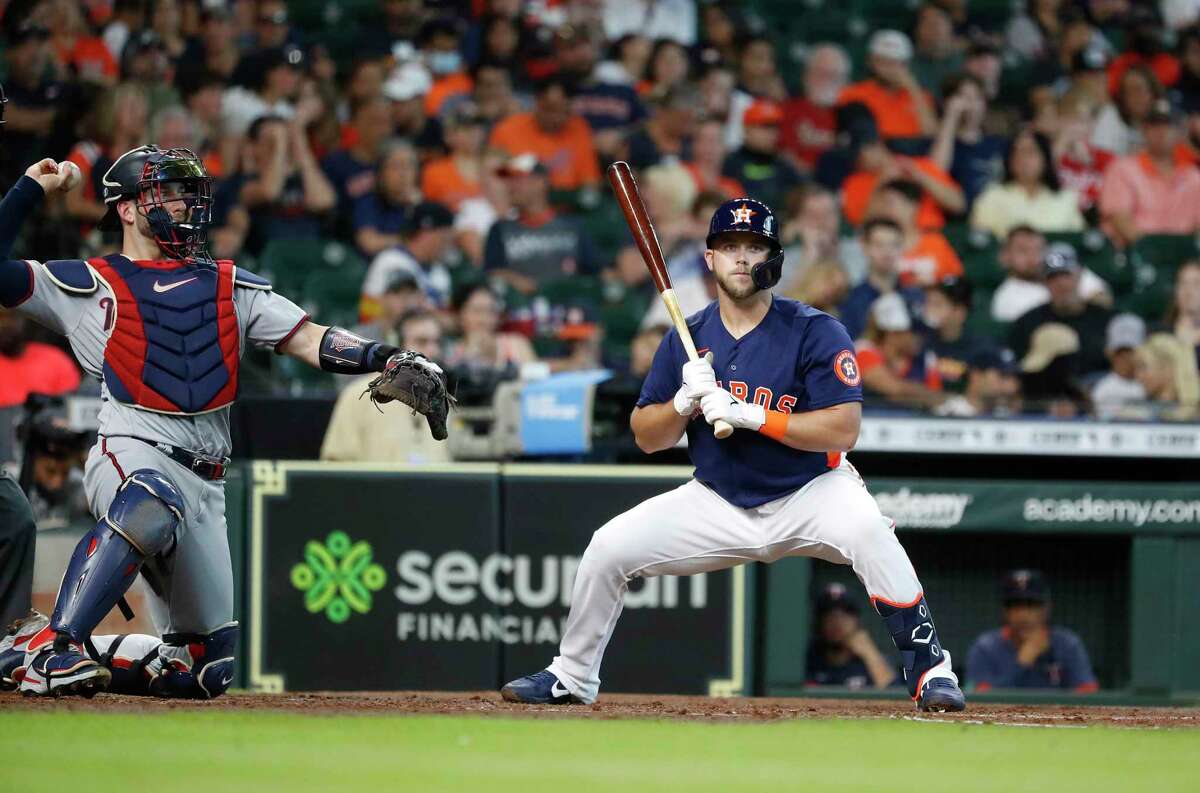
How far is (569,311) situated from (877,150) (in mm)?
2548

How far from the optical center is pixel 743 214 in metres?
5.36

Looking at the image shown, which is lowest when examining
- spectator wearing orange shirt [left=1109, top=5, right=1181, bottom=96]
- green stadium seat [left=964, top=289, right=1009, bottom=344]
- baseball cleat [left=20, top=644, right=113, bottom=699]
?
baseball cleat [left=20, top=644, right=113, bottom=699]

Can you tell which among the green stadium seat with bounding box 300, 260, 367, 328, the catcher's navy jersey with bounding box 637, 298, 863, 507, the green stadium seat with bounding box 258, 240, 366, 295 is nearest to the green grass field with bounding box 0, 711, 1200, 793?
the catcher's navy jersey with bounding box 637, 298, 863, 507

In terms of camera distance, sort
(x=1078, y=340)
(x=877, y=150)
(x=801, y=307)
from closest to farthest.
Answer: (x=801, y=307) → (x=1078, y=340) → (x=877, y=150)

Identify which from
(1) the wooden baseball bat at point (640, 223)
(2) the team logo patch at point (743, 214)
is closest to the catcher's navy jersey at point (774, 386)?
(2) the team logo patch at point (743, 214)

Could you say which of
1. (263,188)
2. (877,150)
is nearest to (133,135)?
(263,188)

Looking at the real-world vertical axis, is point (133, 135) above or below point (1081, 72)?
below

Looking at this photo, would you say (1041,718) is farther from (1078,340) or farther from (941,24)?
(941,24)

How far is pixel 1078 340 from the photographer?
962cm

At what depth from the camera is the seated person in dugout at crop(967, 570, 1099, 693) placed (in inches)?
319

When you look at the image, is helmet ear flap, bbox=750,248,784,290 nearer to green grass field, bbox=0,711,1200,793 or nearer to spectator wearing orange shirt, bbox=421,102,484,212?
green grass field, bbox=0,711,1200,793

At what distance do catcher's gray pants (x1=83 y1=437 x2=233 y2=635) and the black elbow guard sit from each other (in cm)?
A: 50

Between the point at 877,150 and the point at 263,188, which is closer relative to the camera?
the point at 263,188

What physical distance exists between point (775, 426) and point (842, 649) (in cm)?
334
